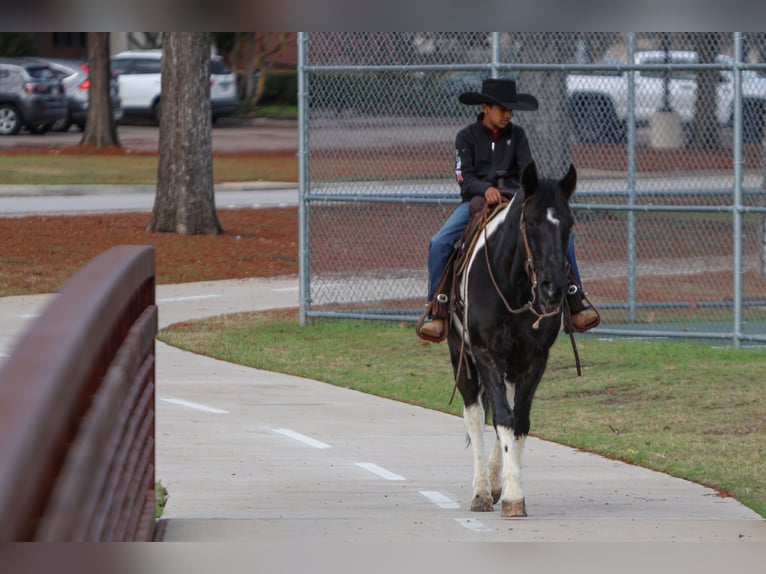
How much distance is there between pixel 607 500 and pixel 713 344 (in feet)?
22.6

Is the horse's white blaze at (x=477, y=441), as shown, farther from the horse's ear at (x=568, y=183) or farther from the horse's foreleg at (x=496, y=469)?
the horse's ear at (x=568, y=183)

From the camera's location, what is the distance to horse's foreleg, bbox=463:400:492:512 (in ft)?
27.2

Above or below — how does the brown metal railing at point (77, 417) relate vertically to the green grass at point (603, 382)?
above

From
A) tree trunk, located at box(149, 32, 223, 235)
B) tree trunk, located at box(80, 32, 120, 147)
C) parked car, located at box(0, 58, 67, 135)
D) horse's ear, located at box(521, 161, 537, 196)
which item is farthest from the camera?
parked car, located at box(0, 58, 67, 135)

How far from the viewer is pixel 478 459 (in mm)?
8438

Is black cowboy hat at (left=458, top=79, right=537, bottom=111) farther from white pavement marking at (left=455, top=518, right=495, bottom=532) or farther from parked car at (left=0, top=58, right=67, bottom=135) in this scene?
parked car at (left=0, top=58, right=67, bottom=135)

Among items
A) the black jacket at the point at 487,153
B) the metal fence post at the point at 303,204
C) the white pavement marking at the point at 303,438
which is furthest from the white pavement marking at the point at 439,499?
the metal fence post at the point at 303,204

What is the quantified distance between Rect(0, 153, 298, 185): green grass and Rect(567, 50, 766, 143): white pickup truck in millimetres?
18427

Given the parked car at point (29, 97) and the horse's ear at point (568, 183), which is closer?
the horse's ear at point (568, 183)

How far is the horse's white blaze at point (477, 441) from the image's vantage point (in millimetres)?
8359

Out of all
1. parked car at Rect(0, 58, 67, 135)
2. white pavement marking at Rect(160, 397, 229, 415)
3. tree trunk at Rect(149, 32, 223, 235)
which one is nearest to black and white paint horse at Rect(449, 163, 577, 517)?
white pavement marking at Rect(160, 397, 229, 415)

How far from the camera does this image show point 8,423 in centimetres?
202

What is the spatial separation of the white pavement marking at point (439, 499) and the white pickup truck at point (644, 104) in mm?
7818

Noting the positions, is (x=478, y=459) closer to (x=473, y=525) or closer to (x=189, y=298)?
(x=473, y=525)
